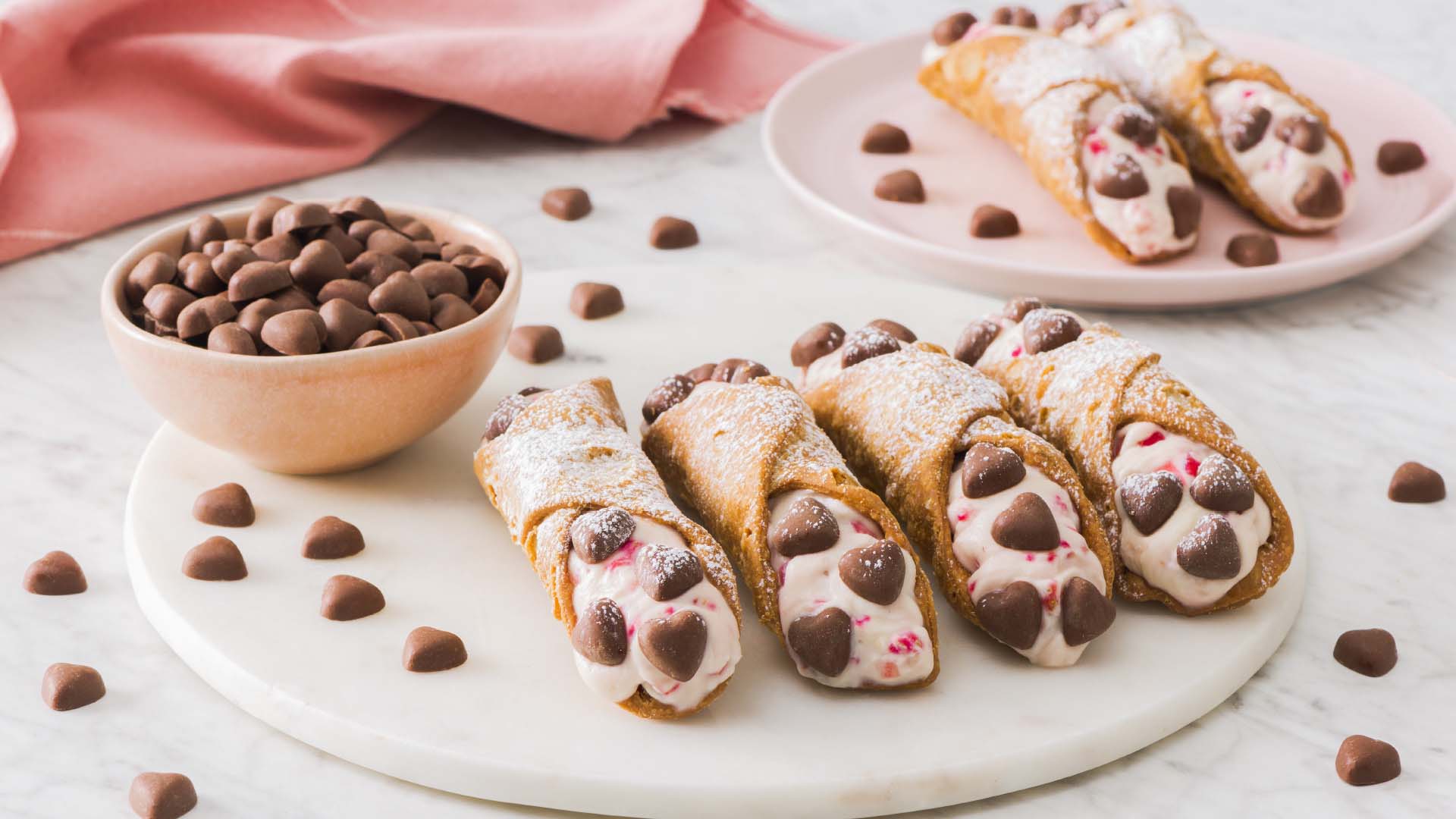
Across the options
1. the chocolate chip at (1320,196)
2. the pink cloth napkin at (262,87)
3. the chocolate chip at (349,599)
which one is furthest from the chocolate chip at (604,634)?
the pink cloth napkin at (262,87)

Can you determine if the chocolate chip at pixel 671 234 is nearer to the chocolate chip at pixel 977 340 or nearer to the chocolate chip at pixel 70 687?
the chocolate chip at pixel 977 340

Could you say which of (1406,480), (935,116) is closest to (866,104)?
(935,116)

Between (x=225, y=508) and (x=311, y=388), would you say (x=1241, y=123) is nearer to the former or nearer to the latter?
(x=311, y=388)

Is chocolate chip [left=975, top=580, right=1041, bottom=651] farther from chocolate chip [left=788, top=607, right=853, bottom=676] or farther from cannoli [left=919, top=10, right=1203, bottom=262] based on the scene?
cannoli [left=919, top=10, right=1203, bottom=262]

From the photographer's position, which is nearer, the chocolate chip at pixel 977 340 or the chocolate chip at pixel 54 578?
the chocolate chip at pixel 54 578

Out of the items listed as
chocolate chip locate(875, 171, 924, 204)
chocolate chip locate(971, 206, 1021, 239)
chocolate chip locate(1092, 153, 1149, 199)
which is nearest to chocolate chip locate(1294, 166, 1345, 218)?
chocolate chip locate(1092, 153, 1149, 199)
